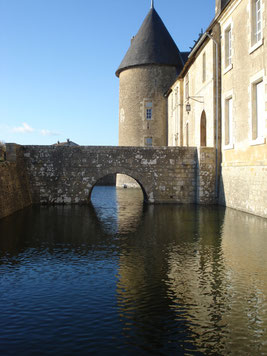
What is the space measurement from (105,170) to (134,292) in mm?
11432

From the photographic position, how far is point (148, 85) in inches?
1100

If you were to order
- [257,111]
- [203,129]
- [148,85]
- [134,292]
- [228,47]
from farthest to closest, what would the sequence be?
[148,85] < [203,129] < [228,47] < [257,111] < [134,292]

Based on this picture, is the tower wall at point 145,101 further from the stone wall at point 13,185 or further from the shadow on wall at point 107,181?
the stone wall at point 13,185

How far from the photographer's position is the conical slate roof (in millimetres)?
27844

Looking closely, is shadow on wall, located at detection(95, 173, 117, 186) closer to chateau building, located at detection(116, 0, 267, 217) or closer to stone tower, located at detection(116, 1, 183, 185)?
stone tower, located at detection(116, 1, 183, 185)

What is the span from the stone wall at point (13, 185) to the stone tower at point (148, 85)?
14.0m

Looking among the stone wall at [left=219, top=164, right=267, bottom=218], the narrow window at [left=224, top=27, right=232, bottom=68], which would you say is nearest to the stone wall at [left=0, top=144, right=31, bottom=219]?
the stone wall at [left=219, top=164, right=267, bottom=218]

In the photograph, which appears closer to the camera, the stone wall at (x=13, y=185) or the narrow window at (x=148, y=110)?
the stone wall at (x=13, y=185)

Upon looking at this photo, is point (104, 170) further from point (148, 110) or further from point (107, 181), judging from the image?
point (107, 181)

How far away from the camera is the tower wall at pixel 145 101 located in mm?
27875

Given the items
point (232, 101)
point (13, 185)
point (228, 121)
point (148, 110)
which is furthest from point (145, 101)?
point (13, 185)

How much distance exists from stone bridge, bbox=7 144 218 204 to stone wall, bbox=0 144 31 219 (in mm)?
535

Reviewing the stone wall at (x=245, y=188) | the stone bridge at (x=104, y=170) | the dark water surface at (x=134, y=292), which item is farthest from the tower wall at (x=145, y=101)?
the dark water surface at (x=134, y=292)

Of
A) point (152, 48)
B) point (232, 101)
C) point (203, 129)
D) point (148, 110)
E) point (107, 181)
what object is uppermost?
point (152, 48)
